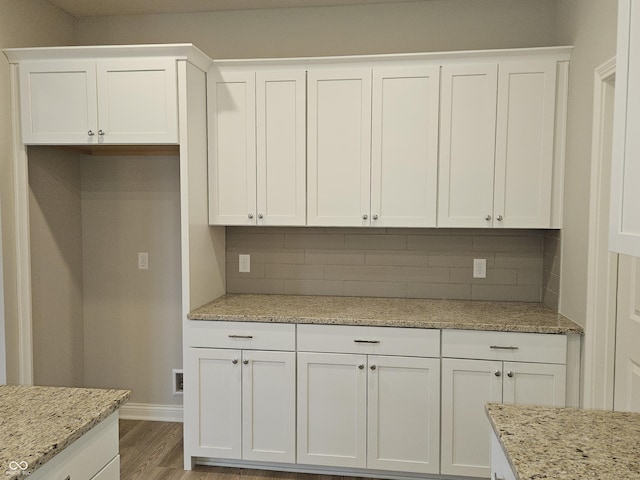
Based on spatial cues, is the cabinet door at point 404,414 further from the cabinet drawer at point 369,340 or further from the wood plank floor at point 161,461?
the wood plank floor at point 161,461

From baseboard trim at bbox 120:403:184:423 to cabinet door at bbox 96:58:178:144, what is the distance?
1.82 m

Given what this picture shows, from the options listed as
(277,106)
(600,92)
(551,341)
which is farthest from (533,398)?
(277,106)

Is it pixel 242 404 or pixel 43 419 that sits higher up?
pixel 43 419

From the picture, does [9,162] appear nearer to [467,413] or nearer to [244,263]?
[244,263]

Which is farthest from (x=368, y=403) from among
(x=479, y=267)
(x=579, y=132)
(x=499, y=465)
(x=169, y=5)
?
(x=169, y=5)

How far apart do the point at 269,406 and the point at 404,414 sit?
728 mm

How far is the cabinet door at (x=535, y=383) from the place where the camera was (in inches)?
103

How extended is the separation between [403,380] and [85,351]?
2.24m

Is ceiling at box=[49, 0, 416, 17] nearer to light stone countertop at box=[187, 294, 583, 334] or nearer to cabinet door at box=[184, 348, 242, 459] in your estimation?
light stone countertop at box=[187, 294, 583, 334]

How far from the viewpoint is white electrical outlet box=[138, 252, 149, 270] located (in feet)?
11.5

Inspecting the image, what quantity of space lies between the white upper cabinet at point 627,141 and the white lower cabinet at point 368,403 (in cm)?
144

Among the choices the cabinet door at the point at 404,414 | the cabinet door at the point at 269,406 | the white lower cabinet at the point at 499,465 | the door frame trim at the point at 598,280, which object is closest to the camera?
the white lower cabinet at the point at 499,465

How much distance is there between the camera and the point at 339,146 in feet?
9.86

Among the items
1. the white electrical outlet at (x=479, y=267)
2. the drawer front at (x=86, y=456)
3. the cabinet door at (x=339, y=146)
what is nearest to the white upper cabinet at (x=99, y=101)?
the cabinet door at (x=339, y=146)
